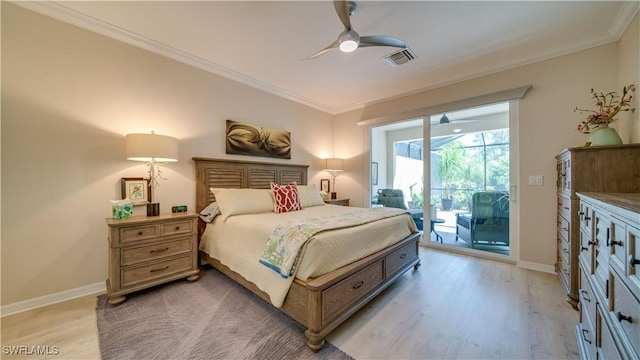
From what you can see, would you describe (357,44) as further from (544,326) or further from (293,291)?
(544,326)

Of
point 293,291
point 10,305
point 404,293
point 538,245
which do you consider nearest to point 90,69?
point 10,305

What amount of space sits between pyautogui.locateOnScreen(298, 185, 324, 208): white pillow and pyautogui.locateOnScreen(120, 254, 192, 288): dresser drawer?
1.63m

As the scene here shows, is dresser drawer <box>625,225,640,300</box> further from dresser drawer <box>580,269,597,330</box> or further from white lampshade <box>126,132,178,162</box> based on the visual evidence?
white lampshade <box>126,132,178,162</box>

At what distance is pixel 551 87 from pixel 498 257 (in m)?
2.29

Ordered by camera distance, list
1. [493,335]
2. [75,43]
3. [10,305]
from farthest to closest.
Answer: [75,43], [10,305], [493,335]

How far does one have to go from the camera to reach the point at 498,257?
3.23m

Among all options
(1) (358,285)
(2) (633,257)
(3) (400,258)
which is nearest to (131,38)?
(1) (358,285)

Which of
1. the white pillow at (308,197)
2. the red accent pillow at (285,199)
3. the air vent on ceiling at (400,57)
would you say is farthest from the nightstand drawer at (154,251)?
the air vent on ceiling at (400,57)

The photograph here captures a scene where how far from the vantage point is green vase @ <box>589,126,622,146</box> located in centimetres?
207

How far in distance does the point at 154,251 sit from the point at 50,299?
0.95m

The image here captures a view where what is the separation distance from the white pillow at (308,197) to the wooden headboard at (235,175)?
1.94ft

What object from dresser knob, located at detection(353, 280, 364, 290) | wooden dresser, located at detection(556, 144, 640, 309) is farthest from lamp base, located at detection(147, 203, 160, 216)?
wooden dresser, located at detection(556, 144, 640, 309)

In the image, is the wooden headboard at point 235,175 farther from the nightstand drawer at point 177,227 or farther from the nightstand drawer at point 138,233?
the nightstand drawer at point 138,233

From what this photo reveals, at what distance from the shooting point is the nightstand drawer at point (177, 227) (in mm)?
2409
